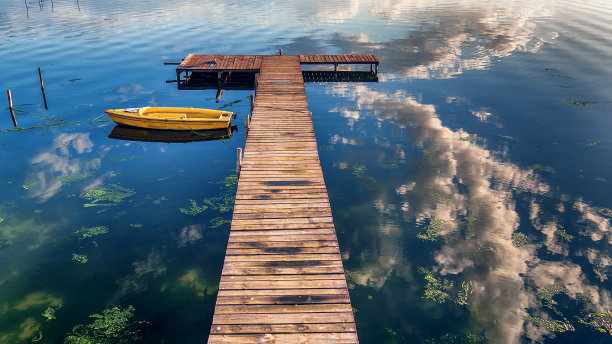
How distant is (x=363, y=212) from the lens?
49.3 ft

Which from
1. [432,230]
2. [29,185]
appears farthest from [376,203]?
[29,185]

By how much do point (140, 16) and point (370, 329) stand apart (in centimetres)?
7748

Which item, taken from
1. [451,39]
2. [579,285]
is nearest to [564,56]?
[451,39]

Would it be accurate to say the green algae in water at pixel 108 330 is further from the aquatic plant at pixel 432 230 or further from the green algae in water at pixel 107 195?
the aquatic plant at pixel 432 230

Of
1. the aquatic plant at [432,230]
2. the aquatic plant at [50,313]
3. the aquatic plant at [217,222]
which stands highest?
the aquatic plant at [432,230]

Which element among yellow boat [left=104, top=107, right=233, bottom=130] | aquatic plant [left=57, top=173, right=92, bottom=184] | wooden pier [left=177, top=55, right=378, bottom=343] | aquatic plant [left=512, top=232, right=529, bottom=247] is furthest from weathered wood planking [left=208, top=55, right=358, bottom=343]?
aquatic plant [left=57, top=173, right=92, bottom=184]

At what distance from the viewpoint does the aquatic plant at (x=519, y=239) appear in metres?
13.1

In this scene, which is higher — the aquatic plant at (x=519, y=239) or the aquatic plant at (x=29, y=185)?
the aquatic plant at (x=519, y=239)

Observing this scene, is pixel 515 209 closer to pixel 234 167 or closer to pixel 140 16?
pixel 234 167

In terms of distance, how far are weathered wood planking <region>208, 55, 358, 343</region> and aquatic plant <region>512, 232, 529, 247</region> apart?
25.1 ft

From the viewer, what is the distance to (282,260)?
9.64m

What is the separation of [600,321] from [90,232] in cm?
1805

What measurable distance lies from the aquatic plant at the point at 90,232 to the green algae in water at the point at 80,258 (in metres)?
0.98

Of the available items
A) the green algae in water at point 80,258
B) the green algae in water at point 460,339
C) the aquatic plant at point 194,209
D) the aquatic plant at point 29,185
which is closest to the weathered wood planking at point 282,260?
the aquatic plant at point 194,209
